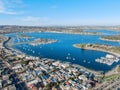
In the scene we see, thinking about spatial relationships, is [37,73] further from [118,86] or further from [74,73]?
[118,86]

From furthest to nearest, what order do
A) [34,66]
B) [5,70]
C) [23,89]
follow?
[34,66] → [5,70] → [23,89]

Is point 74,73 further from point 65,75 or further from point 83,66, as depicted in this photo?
point 83,66

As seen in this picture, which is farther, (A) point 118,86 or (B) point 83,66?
(B) point 83,66

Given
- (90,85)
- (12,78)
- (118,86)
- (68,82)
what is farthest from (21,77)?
(118,86)

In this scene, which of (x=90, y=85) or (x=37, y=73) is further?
(x=37, y=73)

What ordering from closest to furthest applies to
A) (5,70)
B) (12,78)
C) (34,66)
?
(12,78) → (5,70) → (34,66)

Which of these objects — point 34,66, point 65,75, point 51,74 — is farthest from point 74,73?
point 34,66

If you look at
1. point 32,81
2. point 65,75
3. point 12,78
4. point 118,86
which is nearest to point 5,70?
point 12,78

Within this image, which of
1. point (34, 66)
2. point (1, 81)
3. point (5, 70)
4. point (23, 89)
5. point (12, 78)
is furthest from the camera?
point (34, 66)

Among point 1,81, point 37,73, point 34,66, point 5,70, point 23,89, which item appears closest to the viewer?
point 23,89
